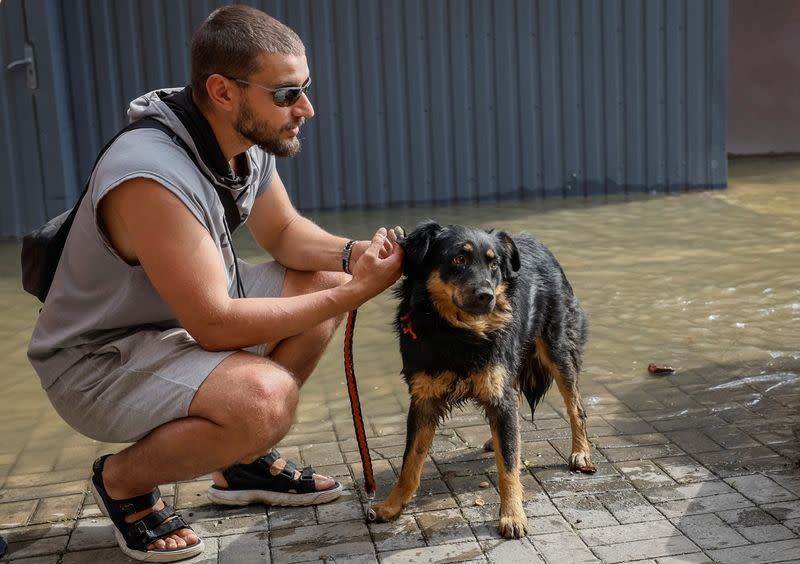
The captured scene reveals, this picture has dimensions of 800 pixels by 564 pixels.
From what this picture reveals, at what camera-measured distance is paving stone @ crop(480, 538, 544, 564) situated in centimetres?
283

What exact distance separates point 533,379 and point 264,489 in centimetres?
110

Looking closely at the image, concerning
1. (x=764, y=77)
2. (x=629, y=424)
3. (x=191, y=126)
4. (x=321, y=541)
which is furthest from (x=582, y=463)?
(x=764, y=77)

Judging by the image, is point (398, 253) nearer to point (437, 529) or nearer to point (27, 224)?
point (437, 529)

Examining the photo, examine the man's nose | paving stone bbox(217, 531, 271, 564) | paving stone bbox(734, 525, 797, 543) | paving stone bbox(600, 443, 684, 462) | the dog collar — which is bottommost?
paving stone bbox(217, 531, 271, 564)

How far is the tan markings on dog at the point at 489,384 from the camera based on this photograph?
3.12 meters

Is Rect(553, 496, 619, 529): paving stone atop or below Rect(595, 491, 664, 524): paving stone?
below

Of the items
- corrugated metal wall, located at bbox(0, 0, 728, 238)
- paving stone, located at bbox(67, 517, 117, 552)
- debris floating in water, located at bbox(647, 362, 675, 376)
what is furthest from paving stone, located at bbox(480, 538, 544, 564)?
corrugated metal wall, located at bbox(0, 0, 728, 238)

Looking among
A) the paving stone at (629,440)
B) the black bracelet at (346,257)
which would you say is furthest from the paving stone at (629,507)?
the black bracelet at (346,257)

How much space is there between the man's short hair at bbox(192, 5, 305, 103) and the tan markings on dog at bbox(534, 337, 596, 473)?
4.77ft

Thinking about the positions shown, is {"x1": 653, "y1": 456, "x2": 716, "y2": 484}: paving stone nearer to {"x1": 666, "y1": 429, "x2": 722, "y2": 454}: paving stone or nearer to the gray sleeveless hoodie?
{"x1": 666, "y1": 429, "x2": 722, "y2": 454}: paving stone

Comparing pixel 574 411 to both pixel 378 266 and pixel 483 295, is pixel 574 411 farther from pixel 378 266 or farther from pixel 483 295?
pixel 378 266

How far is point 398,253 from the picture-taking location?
3.10 metres

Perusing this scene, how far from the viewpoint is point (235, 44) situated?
113 inches

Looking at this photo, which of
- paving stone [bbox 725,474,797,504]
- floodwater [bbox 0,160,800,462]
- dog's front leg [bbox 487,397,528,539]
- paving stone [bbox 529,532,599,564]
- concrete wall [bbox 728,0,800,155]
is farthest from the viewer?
concrete wall [bbox 728,0,800,155]
